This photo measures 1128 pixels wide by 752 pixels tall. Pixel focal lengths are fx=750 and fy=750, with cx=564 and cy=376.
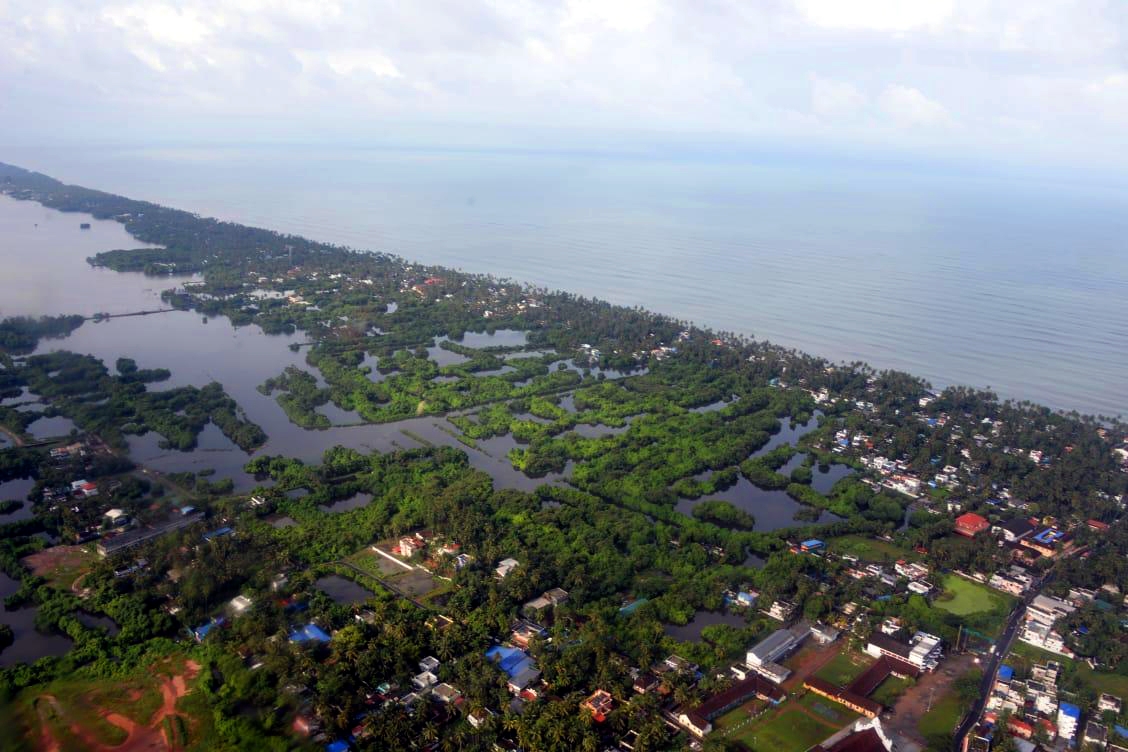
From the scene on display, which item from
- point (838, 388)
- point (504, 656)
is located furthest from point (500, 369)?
point (504, 656)

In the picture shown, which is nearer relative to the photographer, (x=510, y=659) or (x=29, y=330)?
(x=510, y=659)

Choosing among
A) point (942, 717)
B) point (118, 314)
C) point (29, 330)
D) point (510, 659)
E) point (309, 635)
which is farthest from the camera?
point (118, 314)

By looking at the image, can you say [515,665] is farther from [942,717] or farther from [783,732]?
[942,717]

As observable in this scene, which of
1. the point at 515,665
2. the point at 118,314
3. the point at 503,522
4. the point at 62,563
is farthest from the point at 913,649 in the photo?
the point at 118,314

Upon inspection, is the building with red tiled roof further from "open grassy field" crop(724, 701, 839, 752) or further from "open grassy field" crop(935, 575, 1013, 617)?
"open grassy field" crop(724, 701, 839, 752)

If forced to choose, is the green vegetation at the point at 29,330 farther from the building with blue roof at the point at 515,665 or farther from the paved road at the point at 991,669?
the paved road at the point at 991,669

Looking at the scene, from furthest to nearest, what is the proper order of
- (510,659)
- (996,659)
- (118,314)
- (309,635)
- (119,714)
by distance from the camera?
(118,314)
(996,659)
(309,635)
(510,659)
(119,714)

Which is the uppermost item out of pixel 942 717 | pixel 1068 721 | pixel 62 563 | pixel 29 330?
pixel 29 330

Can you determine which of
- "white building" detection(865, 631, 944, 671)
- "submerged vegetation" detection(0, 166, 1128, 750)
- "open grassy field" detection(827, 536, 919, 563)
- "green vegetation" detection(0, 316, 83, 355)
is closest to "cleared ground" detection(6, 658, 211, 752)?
"submerged vegetation" detection(0, 166, 1128, 750)
